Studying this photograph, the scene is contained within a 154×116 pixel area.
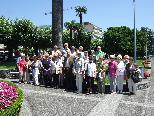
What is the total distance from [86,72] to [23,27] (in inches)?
1980

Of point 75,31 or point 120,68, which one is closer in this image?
point 120,68

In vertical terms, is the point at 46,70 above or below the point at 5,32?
below

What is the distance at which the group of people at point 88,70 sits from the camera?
1998 centimetres

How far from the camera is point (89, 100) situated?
58.3ft

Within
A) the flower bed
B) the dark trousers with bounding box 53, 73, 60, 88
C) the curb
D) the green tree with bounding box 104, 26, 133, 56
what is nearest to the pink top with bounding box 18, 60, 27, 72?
the dark trousers with bounding box 53, 73, 60, 88

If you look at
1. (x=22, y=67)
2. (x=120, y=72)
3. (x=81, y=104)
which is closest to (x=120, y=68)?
(x=120, y=72)

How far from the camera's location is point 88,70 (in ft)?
65.3

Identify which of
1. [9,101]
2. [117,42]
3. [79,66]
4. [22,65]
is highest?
[117,42]

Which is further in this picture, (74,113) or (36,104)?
(36,104)

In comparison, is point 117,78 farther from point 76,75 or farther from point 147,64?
point 147,64

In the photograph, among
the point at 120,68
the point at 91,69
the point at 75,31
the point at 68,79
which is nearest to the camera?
the point at 91,69

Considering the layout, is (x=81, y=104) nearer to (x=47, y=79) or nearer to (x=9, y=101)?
(x=9, y=101)

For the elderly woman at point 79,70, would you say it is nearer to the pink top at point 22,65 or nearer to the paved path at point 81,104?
the paved path at point 81,104

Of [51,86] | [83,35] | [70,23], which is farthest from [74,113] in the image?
[70,23]
